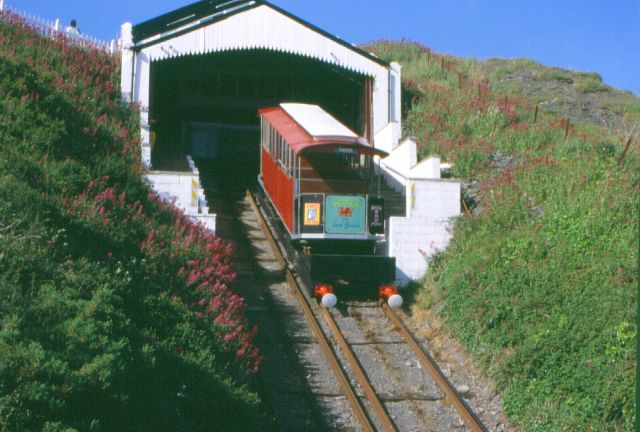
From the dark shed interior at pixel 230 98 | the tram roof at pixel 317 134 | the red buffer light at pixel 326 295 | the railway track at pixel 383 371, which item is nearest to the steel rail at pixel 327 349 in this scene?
the railway track at pixel 383 371

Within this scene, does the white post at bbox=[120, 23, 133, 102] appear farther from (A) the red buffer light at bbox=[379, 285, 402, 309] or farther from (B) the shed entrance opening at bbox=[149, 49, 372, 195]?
(A) the red buffer light at bbox=[379, 285, 402, 309]

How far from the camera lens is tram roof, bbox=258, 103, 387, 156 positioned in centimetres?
1553

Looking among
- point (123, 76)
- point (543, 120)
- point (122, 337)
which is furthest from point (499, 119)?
point (122, 337)

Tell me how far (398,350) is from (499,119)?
10451 millimetres

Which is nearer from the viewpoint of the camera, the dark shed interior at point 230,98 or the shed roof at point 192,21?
the shed roof at point 192,21

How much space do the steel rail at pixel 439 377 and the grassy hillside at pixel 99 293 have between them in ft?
8.93

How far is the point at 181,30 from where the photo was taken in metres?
19.6

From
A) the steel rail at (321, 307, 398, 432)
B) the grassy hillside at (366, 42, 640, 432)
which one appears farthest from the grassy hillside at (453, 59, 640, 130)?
the steel rail at (321, 307, 398, 432)

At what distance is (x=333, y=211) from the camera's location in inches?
596

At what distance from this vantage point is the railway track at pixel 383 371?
10828mm

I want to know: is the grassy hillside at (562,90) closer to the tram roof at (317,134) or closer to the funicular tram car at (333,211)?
the tram roof at (317,134)

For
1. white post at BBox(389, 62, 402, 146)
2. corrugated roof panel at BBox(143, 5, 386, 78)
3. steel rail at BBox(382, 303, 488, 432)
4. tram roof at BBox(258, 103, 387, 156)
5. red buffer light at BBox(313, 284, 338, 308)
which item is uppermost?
corrugated roof panel at BBox(143, 5, 386, 78)

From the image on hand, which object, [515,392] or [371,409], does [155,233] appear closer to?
[371,409]

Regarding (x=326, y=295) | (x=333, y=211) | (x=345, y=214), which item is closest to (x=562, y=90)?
(x=345, y=214)
